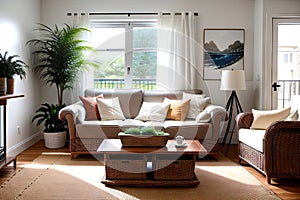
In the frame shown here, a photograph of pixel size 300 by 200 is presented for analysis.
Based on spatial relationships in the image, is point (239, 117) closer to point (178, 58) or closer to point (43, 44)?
point (178, 58)

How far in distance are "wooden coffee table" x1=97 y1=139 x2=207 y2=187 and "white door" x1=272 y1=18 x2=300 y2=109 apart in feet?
8.60

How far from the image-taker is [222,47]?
19.3 ft

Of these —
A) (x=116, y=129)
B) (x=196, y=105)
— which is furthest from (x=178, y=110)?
(x=116, y=129)

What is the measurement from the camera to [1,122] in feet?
15.1

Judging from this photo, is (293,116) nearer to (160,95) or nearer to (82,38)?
(160,95)

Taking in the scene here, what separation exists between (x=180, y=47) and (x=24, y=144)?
2.94 meters

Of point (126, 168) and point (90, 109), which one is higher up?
point (90, 109)

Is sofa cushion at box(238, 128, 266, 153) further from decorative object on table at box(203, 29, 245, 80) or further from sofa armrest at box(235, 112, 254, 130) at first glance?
decorative object on table at box(203, 29, 245, 80)

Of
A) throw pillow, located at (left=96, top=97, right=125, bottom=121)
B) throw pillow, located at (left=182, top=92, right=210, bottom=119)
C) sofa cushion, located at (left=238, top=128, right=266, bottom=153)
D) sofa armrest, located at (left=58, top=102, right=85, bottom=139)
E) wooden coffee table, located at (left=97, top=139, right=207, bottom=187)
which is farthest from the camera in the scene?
throw pillow, located at (left=182, top=92, right=210, bottom=119)

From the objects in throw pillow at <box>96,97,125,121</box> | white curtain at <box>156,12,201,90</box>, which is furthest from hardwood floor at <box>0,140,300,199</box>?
white curtain at <box>156,12,201,90</box>

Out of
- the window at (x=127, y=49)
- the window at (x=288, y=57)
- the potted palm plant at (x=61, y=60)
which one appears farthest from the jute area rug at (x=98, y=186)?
the window at (x=288, y=57)

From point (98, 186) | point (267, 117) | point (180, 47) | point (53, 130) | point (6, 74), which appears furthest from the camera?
point (180, 47)

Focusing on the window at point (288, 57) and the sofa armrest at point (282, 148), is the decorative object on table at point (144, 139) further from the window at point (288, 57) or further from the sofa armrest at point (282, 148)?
the window at point (288, 57)

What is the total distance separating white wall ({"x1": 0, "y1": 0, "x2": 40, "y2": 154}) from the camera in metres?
4.71
